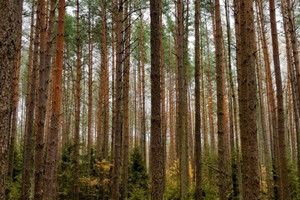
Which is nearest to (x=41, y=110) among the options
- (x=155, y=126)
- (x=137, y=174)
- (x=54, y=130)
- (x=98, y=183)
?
(x=54, y=130)

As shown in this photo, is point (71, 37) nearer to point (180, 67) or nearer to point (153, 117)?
point (180, 67)

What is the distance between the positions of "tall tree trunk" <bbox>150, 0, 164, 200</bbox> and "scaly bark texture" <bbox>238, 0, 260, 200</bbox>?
3.95 ft

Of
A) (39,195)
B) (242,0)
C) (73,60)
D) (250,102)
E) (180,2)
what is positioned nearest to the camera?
(250,102)

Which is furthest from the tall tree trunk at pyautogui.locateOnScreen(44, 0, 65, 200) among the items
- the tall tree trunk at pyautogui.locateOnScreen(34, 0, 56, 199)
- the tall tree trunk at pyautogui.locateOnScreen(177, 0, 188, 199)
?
the tall tree trunk at pyautogui.locateOnScreen(177, 0, 188, 199)

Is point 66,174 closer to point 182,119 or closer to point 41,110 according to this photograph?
point 41,110

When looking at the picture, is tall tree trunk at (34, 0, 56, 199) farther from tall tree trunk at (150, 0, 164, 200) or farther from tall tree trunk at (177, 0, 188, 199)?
tall tree trunk at (177, 0, 188, 199)

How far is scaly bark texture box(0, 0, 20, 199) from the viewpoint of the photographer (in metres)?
1.27

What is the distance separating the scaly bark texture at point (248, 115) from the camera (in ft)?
11.1

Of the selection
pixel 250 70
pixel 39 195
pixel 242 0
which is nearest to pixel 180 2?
pixel 242 0

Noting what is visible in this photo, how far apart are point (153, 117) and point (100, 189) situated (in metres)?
8.20

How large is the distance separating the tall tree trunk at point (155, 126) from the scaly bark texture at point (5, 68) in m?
2.40

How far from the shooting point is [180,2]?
256 inches

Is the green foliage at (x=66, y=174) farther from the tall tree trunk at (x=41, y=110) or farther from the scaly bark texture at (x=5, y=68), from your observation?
the scaly bark texture at (x=5, y=68)

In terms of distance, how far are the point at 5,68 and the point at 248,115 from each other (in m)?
3.11
